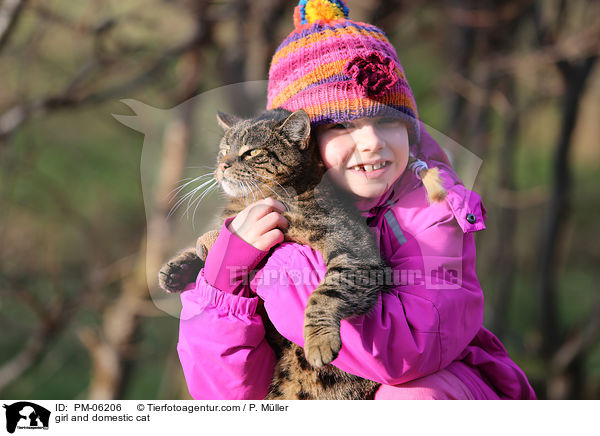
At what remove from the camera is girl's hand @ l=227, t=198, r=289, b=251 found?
101 cm

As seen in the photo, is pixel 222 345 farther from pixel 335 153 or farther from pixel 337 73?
pixel 337 73

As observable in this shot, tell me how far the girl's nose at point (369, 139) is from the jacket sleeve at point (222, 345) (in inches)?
15.2

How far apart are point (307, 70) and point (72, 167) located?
3.13m

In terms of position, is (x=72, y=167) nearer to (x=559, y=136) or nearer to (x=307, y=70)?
(x=307, y=70)

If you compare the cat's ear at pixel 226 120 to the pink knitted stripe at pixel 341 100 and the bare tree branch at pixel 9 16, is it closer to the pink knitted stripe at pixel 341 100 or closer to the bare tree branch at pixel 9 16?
the pink knitted stripe at pixel 341 100

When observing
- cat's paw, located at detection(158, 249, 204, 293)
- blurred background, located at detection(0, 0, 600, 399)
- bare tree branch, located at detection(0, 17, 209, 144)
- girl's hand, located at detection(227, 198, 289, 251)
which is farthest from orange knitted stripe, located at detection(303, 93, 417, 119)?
bare tree branch, located at detection(0, 17, 209, 144)

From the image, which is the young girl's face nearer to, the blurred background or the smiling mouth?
the smiling mouth

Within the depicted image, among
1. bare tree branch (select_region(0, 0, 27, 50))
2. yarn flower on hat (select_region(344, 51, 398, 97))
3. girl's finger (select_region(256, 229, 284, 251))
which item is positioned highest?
bare tree branch (select_region(0, 0, 27, 50))

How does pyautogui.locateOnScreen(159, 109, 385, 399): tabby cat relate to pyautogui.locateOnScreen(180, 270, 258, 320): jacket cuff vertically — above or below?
above

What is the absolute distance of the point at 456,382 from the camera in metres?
1.08

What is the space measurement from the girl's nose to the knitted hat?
0.03 metres
